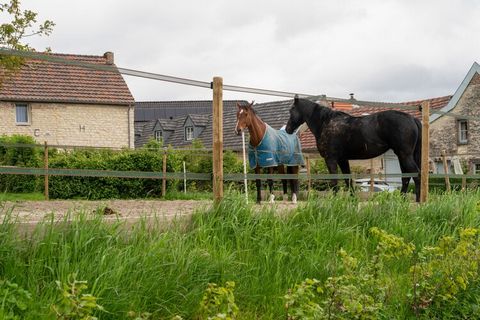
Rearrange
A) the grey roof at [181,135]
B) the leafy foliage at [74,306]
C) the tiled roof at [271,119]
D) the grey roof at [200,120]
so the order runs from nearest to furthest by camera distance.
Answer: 1. the leafy foliage at [74,306]
2. the tiled roof at [271,119]
3. the grey roof at [181,135]
4. the grey roof at [200,120]

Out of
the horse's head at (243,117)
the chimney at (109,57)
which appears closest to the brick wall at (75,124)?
the chimney at (109,57)

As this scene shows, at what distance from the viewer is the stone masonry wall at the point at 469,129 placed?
31.9m

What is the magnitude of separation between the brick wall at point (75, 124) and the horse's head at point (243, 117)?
23324 mm

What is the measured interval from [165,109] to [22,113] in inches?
1983

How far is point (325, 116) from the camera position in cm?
1031

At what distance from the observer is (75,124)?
32.2 m

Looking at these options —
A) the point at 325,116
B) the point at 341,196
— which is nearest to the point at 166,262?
the point at 341,196

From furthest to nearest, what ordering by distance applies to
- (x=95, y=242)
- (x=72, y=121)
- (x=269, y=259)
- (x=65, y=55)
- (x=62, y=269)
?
(x=65, y=55) < (x=72, y=121) < (x=269, y=259) < (x=95, y=242) < (x=62, y=269)

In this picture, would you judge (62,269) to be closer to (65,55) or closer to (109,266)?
(109,266)

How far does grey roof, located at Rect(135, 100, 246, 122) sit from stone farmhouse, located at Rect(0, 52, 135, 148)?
46.5 m

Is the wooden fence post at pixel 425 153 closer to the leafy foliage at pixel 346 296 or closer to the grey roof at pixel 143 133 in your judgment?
the leafy foliage at pixel 346 296

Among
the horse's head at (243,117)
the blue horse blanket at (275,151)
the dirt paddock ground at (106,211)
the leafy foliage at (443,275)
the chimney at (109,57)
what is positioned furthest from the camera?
the chimney at (109,57)

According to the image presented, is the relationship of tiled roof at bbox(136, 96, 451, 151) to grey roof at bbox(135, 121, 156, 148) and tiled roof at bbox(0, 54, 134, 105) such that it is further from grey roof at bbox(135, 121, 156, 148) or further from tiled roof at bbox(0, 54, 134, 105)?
tiled roof at bbox(0, 54, 134, 105)

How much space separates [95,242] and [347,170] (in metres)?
6.12
